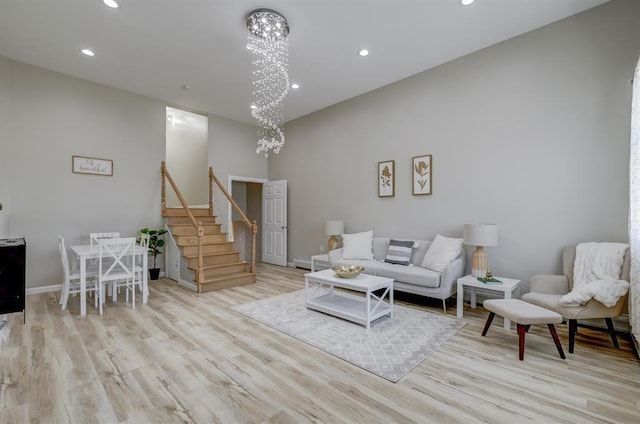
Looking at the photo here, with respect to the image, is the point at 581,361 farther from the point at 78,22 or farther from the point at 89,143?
the point at 89,143

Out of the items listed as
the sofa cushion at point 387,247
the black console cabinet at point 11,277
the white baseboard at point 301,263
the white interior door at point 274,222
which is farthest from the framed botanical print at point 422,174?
the black console cabinet at point 11,277

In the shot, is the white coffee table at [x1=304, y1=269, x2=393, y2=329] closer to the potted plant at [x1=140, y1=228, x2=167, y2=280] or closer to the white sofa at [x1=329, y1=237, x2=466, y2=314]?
the white sofa at [x1=329, y1=237, x2=466, y2=314]

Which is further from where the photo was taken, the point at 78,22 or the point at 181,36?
the point at 181,36

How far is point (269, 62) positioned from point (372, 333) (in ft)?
12.7

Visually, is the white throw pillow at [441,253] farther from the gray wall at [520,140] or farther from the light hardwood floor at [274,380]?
the light hardwood floor at [274,380]

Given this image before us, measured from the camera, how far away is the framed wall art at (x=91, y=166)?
4.82 meters

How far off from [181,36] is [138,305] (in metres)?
3.56

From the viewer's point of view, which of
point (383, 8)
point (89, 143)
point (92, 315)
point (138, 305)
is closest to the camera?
point (383, 8)

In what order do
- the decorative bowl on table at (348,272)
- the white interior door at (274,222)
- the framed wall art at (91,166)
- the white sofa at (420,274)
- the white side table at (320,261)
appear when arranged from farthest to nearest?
the white interior door at (274,222) → the white side table at (320,261) → the framed wall art at (91,166) → the white sofa at (420,274) → the decorative bowl on table at (348,272)

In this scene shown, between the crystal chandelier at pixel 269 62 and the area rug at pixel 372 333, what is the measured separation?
2266 millimetres

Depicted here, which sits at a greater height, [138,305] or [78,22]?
[78,22]

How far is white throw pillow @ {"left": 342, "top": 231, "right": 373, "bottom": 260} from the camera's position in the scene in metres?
4.87

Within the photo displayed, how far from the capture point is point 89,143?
16.3ft

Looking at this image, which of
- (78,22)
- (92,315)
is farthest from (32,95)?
(92,315)
